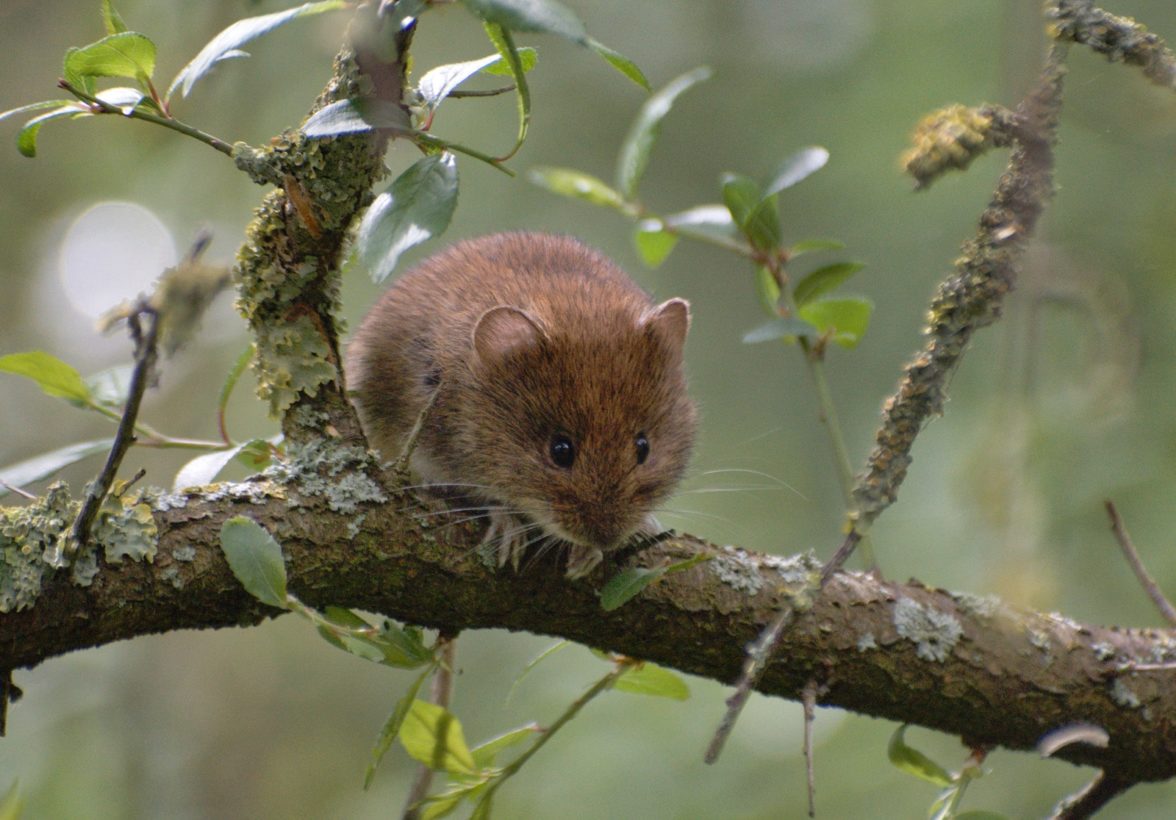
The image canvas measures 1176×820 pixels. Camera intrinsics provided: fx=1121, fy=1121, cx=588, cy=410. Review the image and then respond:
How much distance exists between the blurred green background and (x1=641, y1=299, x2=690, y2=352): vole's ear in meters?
0.45

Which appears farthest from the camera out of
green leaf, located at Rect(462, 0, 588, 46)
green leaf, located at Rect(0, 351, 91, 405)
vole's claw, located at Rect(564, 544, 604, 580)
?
vole's claw, located at Rect(564, 544, 604, 580)

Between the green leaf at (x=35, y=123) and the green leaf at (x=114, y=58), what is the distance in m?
0.07

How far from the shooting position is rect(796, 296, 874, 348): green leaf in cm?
288

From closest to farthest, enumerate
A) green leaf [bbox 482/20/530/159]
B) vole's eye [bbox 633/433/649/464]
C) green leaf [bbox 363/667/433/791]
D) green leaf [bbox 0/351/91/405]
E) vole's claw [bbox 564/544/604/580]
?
green leaf [bbox 482/20/530/159]
green leaf [bbox 363/667/433/791]
green leaf [bbox 0/351/91/405]
vole's claw [bbox 564/544/604/580]
vole's eye [bbox 633/433/649/464]

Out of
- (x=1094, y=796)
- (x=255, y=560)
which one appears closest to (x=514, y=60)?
(x=255, y=560)

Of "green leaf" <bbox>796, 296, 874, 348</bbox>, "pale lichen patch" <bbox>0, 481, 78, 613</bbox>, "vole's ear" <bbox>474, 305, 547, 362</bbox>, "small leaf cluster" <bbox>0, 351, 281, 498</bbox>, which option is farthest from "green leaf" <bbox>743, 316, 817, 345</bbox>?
"pale lichen patch" <bbox>0, 481, 78, 613</bbox>

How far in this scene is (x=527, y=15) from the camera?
1.57 metres

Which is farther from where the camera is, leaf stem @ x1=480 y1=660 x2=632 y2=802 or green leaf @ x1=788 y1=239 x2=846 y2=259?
green leaf @ x1=788 y1=239 x2=846 y2=259

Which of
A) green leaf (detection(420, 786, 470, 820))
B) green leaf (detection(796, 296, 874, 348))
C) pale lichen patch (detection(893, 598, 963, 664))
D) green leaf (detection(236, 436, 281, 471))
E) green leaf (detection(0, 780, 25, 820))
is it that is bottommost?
green leaf (detection(420, 786, 470, 820))

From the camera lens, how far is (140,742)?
596 centimetres

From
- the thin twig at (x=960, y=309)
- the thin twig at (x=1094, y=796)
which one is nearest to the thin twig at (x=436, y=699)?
the thin twig at (x=960, y=309)

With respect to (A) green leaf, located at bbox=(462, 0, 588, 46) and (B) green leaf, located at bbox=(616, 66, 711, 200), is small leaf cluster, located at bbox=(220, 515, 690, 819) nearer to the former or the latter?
(A) green leaf, located at bbox=(462, 0, 588, 46)

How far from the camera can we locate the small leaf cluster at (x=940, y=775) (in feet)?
7.84

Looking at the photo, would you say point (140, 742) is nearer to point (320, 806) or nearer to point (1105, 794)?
point (320, 806)
